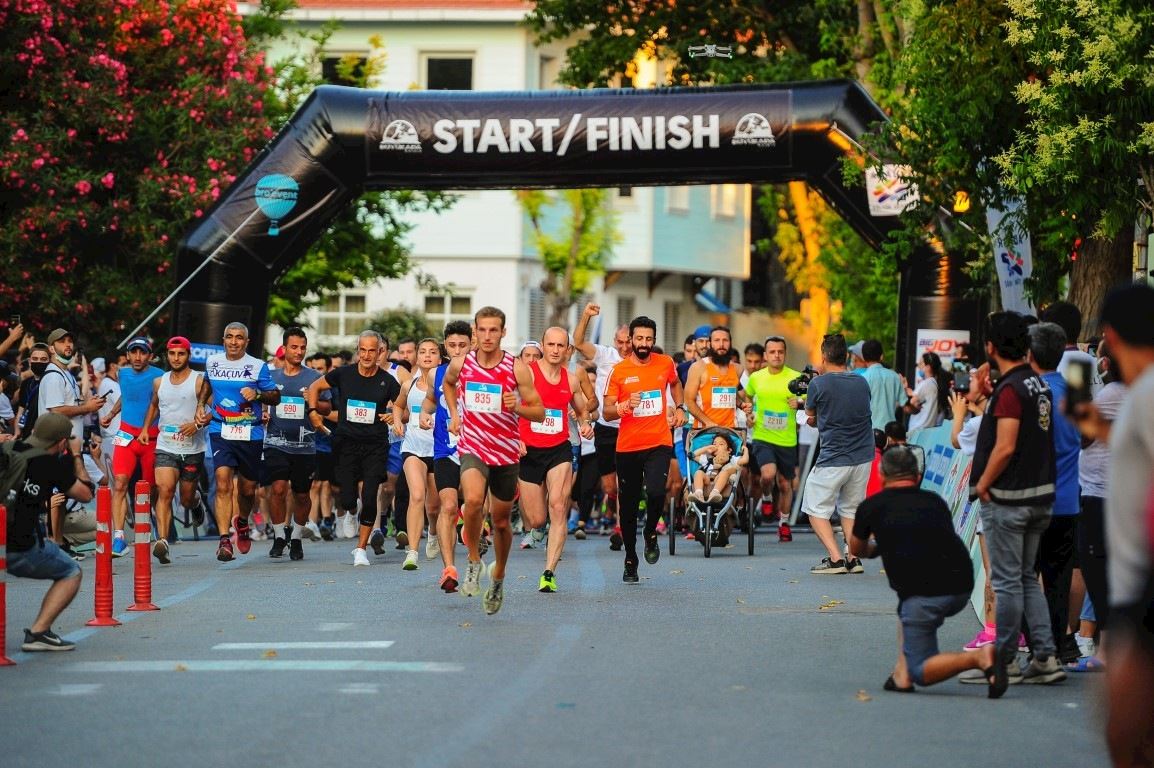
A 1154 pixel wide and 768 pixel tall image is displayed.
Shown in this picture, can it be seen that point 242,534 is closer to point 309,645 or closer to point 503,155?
point 503,155

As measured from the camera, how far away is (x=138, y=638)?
12.2 meters

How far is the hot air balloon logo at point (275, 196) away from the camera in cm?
2219

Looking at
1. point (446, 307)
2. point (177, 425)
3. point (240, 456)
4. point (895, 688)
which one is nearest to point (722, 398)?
point (240, 456)

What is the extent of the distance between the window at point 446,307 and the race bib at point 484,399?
112 feet

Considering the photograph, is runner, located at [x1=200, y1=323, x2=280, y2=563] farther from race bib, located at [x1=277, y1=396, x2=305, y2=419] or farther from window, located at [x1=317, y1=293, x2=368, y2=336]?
window, located at [x1=317, y1=293, x2=368, y2=336]

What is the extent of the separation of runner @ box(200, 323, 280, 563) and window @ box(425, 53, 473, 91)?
30.0 metres

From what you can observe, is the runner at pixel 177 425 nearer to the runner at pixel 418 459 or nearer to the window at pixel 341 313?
the runner at pixel 418 459

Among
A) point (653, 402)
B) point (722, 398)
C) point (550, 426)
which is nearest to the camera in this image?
point (550, 426)

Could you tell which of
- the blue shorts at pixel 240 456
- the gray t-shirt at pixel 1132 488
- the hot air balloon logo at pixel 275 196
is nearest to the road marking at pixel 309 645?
the gray t-shirt at pixel 1132 488

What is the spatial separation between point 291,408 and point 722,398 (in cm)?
445

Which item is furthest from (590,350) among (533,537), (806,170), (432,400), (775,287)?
(775,287)

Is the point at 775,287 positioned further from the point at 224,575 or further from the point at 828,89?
the point at 224,575

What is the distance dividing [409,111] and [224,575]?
7.12 meters

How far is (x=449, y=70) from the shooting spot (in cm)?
4828
